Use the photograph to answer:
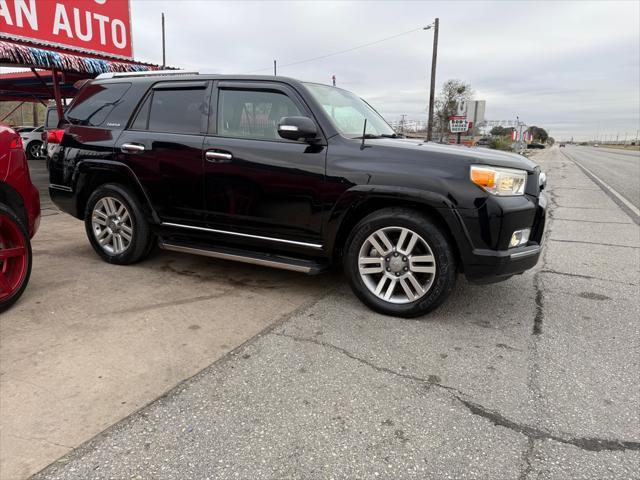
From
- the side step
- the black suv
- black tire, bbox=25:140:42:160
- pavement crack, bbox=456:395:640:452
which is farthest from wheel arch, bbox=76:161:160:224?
black tire, bbox=25:140:42:160

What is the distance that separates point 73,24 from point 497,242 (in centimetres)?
1263

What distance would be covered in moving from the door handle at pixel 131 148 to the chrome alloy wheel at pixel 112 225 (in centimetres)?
52

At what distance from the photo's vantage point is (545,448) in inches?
86.9

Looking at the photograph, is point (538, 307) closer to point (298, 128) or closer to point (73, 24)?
point (298, 128)

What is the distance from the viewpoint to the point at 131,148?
4.49 metres

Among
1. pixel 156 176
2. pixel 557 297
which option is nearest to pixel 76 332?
pixel 156 176

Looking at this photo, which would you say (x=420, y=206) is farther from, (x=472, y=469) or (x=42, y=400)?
(x=42, y=400)

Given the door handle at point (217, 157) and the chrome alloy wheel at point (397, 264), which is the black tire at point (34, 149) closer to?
the door handle at point (217, 157)

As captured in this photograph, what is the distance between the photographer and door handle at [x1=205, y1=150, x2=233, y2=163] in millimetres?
4043

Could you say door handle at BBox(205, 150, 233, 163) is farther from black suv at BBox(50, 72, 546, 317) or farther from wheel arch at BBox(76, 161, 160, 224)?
wheel arch at BBox(76, 161, 160, 224)

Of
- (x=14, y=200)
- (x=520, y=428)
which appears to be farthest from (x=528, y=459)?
(x=14, y=200)

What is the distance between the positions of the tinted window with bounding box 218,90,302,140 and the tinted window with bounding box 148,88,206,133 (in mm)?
240


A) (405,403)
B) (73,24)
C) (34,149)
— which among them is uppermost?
(73,24)

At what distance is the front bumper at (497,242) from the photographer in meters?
3.34
